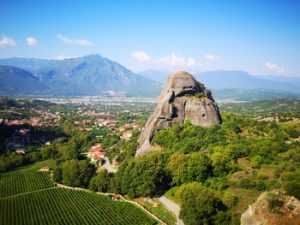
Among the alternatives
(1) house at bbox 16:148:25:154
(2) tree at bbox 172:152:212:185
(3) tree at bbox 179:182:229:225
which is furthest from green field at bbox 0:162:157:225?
(1) house at bbox 16:148:25:154

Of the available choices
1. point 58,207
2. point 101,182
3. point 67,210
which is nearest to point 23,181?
point 58,207

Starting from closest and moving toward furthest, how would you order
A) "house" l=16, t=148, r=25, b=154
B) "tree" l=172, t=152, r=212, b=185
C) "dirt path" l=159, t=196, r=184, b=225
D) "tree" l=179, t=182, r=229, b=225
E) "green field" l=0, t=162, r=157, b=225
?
"tree" l=179, t=182, r=229, b=225 → "dirt path" l=159, t=196, r=184, b=225 → "green field" l=0, t=162, r=157, b=225 → "tree" l=172, t=152, r=212, b=185 → "house" l=16, t=148, r=25, b=154

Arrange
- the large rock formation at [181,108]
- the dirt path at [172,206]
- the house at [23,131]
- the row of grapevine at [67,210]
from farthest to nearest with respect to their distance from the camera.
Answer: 1. the house at [23,131]
2. the large rock formation at [181,108]
3. the row of grapevine at [67,210]
4. the dirt path at [172,206]

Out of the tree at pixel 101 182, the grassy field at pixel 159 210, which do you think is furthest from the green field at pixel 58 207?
the grassy field at pixel 159 210

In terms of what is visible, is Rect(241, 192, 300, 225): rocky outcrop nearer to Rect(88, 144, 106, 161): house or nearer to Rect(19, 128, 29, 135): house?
Rect(88, 144, 106, 161): house

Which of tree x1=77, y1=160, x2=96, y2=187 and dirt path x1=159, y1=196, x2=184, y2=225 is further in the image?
tree x1=77, y1=160, x2=96, y2=187

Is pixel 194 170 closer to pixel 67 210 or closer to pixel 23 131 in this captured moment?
pixel 67 210

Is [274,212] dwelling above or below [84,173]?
above

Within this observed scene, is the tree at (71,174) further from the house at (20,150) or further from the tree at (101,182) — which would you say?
the house at (20,150)
